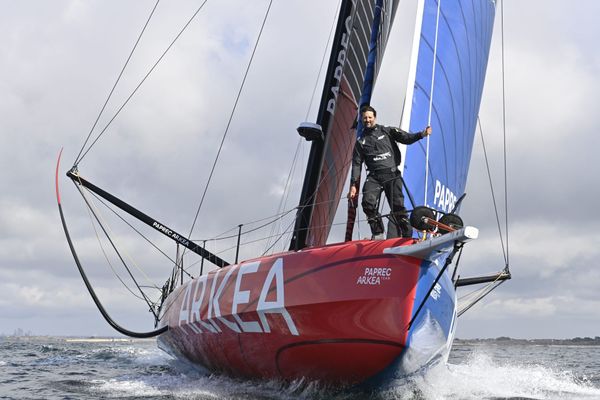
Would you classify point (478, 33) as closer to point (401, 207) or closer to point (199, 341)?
point (401, 207)

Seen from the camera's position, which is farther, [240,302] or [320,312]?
[240,302]

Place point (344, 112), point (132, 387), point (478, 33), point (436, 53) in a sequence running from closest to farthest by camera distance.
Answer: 1. point (436, 53)
2. point (132, 387)
3. point (478, 33)
4. point (344, 112)

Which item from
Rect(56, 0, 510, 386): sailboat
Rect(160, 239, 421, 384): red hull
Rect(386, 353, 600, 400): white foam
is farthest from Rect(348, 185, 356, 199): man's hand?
Rect(386, 353, 600, 400): white foam

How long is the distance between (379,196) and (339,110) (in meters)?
3.24

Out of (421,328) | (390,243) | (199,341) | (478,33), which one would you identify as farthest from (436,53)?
(199,341)

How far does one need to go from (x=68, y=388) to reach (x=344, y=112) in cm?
459

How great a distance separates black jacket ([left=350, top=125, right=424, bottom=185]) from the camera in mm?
5352

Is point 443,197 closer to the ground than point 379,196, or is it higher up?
higher up

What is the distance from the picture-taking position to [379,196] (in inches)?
213

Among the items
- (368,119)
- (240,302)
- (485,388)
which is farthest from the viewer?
(485,388)

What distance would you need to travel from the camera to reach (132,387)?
7.16 metres

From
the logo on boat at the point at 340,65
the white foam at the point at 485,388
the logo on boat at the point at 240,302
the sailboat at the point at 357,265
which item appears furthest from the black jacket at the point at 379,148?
the logo on boat at the point at 340,65

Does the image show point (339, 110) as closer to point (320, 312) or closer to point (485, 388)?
point (485, 388)

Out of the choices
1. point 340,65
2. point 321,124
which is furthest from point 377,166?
point 340,65
